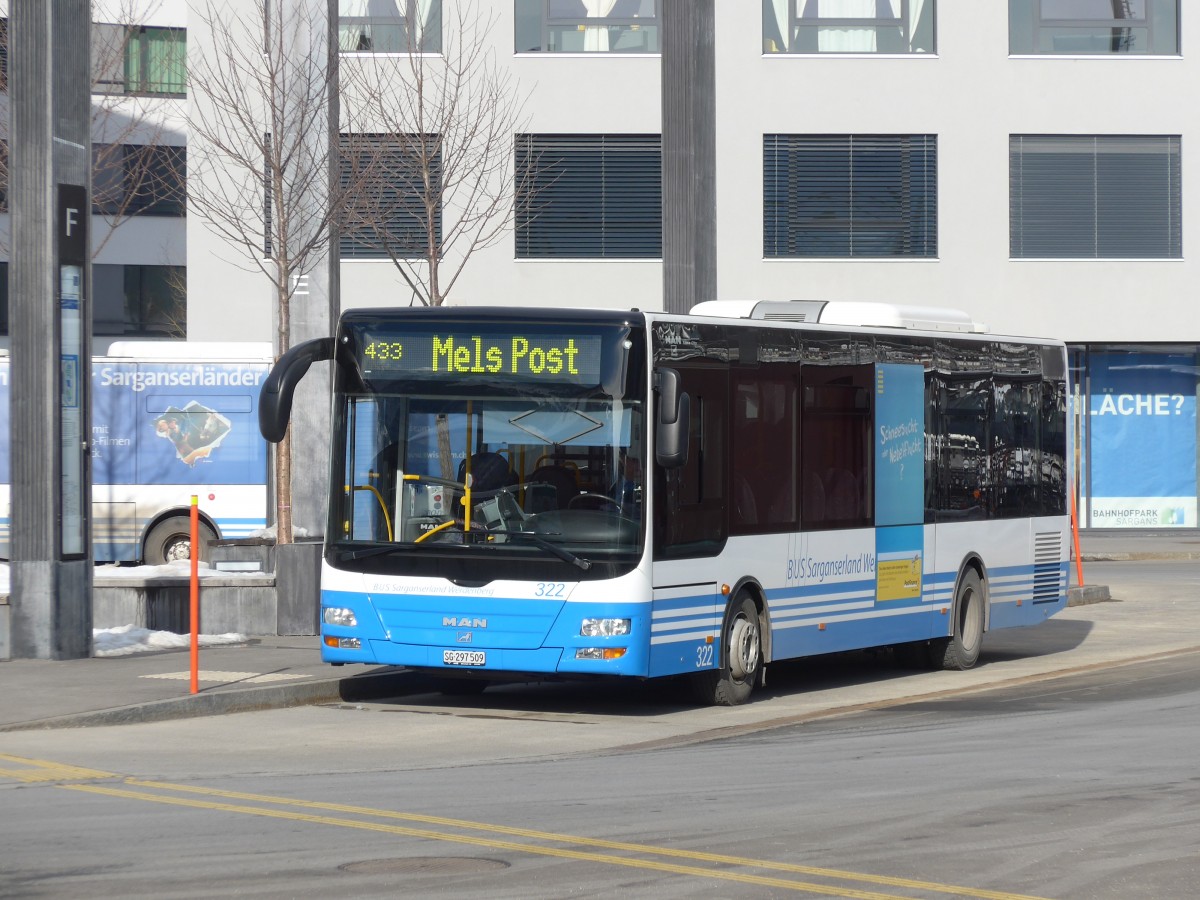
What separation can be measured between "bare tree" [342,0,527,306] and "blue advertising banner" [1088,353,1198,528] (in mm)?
12512

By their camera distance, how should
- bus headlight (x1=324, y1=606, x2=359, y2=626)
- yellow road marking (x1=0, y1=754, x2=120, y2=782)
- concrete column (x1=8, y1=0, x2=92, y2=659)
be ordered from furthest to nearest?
concrete column (x1=8, y1=0, x2=92, y2=659) → bus headlight (x1=324, y1=606, x2=359, y2=626) → yellow road marking (x1=0, y1=754, x2=120, y2=782)

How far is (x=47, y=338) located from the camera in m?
15.6

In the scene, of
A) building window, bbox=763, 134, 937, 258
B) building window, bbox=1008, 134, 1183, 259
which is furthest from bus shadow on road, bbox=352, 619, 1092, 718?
building window, bbox=1008, 134, 1183, 259

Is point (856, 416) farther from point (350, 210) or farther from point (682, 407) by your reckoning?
point (350, 210)

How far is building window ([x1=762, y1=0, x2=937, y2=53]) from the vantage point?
36375mm

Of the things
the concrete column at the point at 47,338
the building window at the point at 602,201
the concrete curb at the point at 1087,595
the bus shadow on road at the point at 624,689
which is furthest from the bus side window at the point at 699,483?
the building window at the point at 602,201

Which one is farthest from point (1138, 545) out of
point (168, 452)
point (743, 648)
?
point (743, 648)

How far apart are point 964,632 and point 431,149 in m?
11.9

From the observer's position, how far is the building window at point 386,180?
2467 centimetres

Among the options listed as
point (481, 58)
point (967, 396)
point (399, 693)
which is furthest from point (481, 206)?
point (399, 693)

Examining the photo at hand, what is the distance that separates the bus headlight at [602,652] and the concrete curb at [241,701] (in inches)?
92.9

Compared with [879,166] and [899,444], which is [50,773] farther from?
[879,166]

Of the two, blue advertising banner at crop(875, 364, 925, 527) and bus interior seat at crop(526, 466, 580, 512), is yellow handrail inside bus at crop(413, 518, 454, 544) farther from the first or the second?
blue advertising banner at crop(875, 364, 925, 527)

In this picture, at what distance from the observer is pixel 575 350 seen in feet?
44.1
